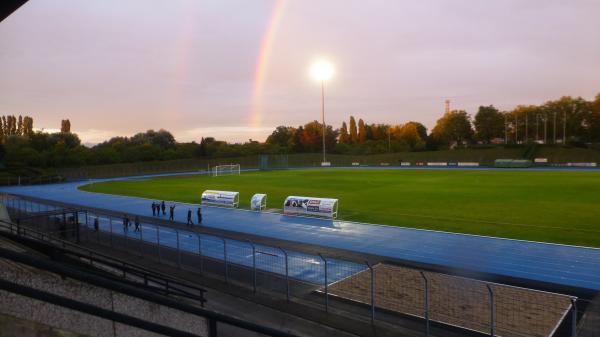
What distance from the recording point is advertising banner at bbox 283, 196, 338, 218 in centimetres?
3038

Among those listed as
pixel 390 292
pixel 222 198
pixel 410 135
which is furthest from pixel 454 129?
pixel 390 292

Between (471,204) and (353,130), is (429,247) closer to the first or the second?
(471,204)

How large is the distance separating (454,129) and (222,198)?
124 meters

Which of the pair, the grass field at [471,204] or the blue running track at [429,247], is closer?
the blue running track at [429,247]

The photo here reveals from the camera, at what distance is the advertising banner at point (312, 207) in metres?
30.4

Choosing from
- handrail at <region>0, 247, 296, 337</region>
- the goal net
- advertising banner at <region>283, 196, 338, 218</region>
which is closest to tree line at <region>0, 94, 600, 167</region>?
the goal net

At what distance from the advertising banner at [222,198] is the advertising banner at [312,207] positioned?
6133 mm

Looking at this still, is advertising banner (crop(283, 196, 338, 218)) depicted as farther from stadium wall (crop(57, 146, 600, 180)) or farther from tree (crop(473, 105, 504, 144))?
tree (crop(473, 105, 504, 144))

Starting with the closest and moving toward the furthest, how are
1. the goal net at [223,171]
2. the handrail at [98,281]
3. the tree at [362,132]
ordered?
the handrail at [98,281] → the goal net at [223,171] → the tree at [362,132]

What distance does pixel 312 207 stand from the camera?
102 ft

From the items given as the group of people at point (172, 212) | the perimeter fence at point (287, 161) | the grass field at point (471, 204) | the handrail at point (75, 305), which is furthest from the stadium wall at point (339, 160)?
the handrail at point (75, 305)

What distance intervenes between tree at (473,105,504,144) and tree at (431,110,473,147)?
3.55 m

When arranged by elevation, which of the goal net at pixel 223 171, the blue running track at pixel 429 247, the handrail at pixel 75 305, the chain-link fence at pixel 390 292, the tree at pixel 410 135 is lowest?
the blue running track at pixel 429 247

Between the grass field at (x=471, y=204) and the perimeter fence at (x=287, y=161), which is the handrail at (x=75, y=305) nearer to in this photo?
the grass field at (x=471, y=204)
